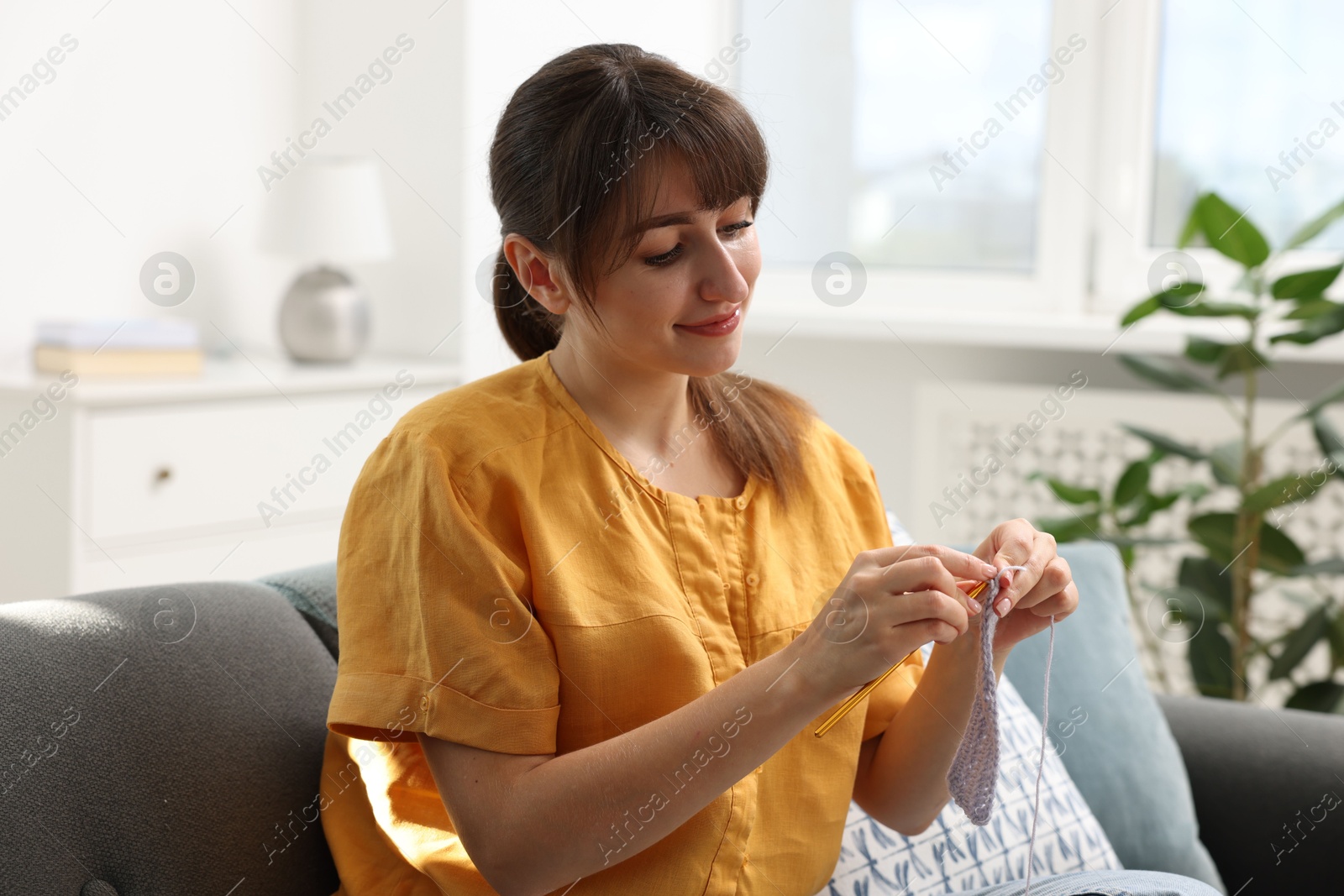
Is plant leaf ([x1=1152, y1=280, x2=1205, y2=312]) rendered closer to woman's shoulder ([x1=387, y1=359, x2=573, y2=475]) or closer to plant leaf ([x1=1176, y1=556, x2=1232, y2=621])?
plant leaf ([x1=1176, y1=556, x2=1232, y2=621])

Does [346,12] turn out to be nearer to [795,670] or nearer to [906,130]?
[906,130]

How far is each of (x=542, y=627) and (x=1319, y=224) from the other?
158cm

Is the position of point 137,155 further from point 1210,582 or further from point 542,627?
point 1210,582

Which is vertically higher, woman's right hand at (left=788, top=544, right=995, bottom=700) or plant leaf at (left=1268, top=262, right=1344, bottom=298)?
plant leaf at (left=1268, top=262, right=1344, bottom=298)

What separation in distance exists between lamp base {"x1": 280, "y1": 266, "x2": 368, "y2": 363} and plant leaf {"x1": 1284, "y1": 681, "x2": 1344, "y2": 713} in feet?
6.39

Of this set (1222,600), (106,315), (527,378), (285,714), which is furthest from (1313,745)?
(106,315)

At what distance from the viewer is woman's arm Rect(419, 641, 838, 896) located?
890mm

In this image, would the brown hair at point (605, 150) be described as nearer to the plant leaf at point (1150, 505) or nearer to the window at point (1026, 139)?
the plant leaf at point (1150, 505)

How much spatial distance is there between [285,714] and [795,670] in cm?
45

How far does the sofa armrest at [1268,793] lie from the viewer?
53.9 inches

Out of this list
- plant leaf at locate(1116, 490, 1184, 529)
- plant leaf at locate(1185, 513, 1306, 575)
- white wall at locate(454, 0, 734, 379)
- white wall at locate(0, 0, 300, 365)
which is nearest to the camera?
plant leaf at locate(1185, 513, 1306, 575)

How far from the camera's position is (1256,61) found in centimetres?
269

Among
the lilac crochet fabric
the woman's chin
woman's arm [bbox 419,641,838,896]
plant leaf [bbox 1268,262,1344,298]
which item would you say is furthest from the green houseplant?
woman's arm [bbox 419,641,838,896]

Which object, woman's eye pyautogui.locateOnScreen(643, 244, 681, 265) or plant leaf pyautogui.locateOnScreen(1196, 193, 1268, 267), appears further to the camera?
plant leaf pyautogui.locateOnScreen(1196, 193, 1268, 267)
